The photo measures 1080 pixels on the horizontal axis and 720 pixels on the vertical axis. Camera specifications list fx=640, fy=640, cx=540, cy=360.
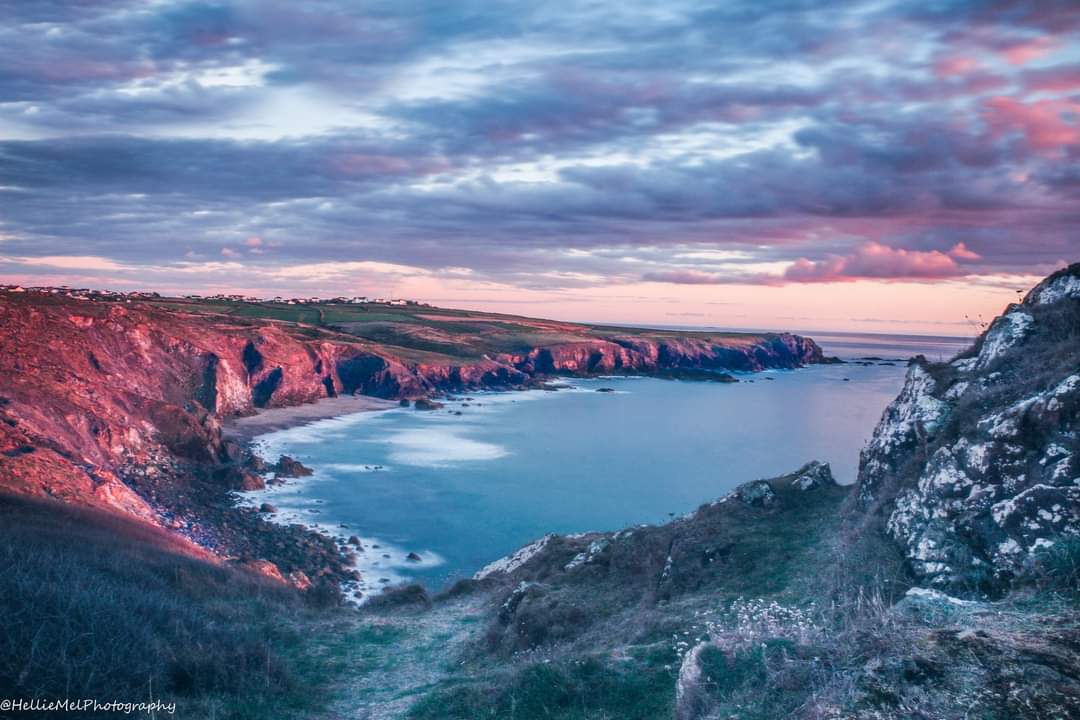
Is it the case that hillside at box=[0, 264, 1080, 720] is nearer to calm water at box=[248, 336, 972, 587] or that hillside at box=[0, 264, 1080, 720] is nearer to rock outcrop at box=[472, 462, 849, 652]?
rock outcrop at box=[472, 462, 849, 652]

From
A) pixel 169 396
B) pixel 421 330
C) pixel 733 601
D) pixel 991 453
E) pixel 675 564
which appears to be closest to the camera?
pixel 991 453

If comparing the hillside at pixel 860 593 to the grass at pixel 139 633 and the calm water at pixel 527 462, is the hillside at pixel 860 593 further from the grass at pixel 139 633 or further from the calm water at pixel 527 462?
the calm water at pixel 527 462

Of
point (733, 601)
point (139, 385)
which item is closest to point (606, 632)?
point (733, 601)

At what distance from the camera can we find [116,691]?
8.25 meters

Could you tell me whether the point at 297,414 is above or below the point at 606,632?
below

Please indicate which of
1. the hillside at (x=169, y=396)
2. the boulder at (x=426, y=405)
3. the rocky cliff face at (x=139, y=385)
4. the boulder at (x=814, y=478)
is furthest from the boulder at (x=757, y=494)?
the boulder at (x=426, y=405)

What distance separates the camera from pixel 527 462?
5772cm

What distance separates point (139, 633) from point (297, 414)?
63.0 metres

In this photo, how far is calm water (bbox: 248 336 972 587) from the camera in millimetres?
38312

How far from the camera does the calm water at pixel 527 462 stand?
126 ft

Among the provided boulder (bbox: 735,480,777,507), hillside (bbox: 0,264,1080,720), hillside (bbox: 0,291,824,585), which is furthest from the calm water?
boulder (bbox: 735,480,777,507)

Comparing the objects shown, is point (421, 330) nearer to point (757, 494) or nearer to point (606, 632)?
point (757, 494)

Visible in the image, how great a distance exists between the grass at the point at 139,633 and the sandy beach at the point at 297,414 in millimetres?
40702

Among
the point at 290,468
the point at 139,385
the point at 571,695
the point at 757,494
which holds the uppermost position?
the point at 757,494
